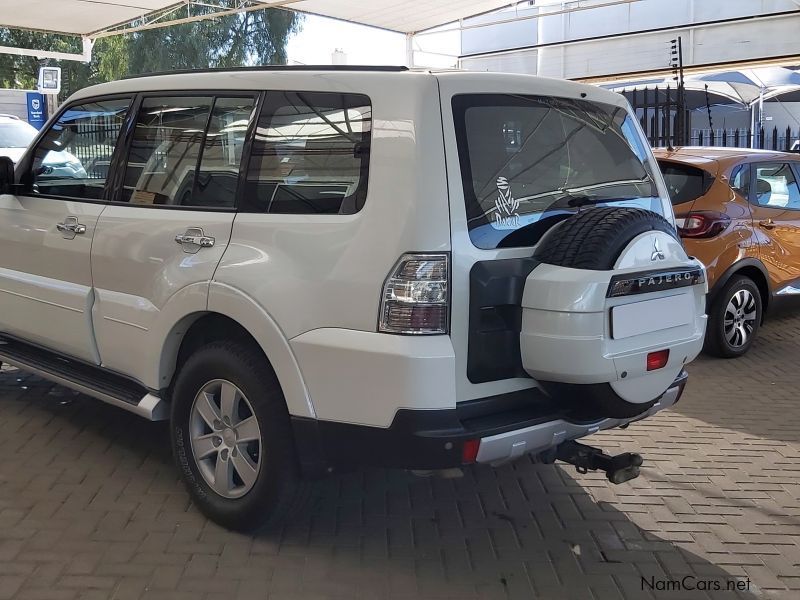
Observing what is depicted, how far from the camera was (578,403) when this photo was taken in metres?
3.20

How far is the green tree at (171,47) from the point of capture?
36312 millimetres

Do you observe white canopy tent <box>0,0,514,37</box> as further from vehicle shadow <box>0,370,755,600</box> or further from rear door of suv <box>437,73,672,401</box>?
rear door of suv <box>437,73,672,401</box>

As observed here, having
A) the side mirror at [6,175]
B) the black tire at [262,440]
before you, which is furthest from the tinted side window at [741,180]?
the side mirror at [6,175]

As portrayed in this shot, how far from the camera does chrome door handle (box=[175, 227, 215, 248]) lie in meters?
3.50

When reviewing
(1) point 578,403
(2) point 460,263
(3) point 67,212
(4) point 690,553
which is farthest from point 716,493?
(3) point 67,212

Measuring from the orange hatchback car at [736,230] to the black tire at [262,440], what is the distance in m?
4.41

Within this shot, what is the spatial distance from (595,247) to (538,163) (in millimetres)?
448

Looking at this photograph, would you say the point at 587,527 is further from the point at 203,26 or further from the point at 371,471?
the point at 203,26

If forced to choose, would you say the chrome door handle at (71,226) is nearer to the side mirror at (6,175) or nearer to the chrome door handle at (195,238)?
the side mirror at (6,175)

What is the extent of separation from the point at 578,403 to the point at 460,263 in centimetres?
73

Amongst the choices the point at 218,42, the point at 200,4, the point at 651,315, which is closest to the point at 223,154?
the point at 651,315

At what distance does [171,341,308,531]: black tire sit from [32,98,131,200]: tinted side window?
1243 millimetres

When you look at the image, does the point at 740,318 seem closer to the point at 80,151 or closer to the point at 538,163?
the point at 538,163

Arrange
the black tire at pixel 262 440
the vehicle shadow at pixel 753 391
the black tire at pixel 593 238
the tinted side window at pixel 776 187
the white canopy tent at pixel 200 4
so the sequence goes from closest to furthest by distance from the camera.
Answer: the black tire at pixel 593 238
the black tire at pixel 262 440
the vehicle shadow at pixel 753 391
the tinted side window at pixel 776 187
the white canopy tent at pixel 200 4
